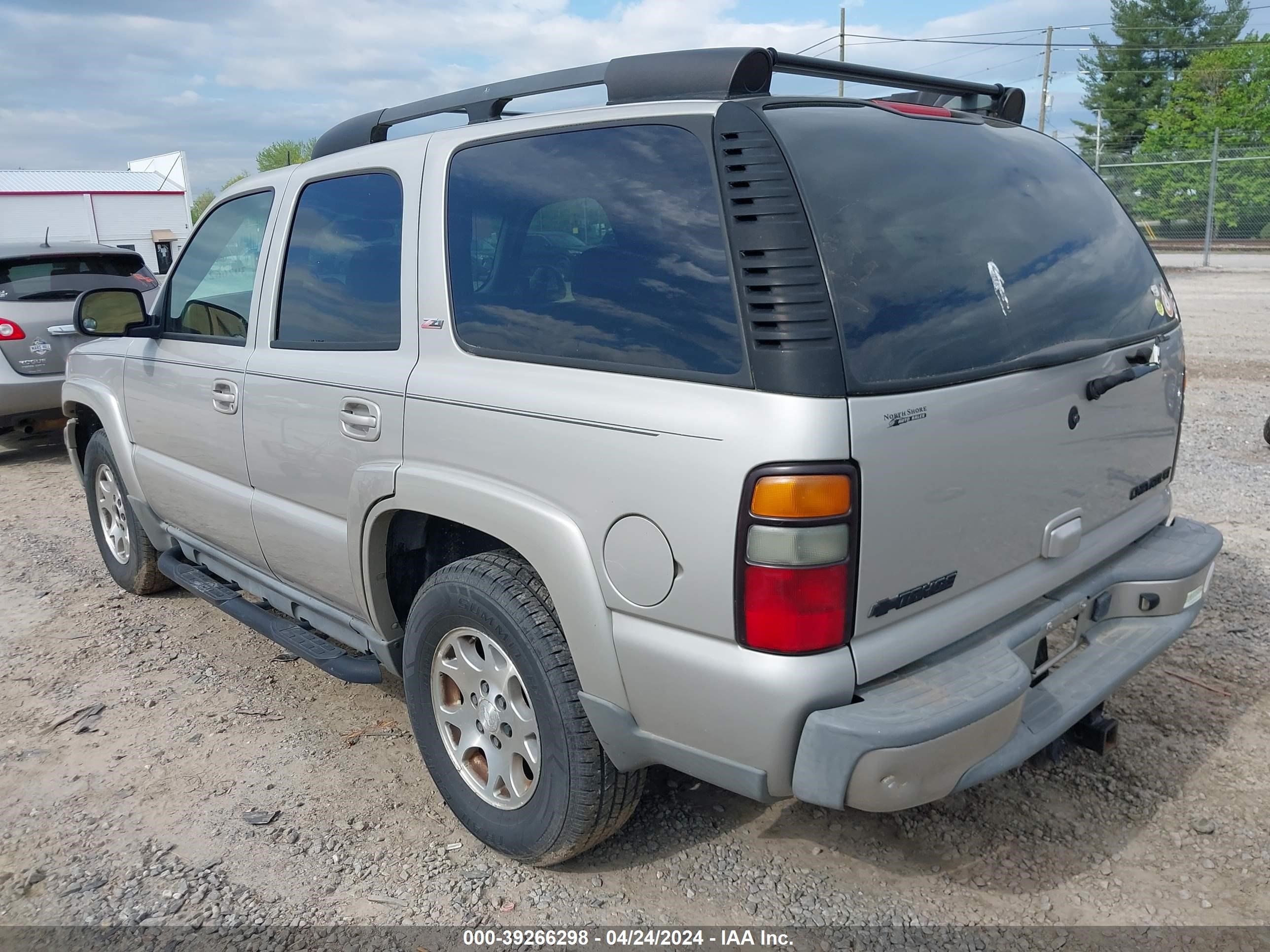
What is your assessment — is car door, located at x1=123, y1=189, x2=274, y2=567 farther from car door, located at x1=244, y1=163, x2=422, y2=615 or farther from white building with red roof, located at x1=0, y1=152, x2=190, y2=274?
white building with red roof, located at x1=0, y1=152, x2=190, y2=274

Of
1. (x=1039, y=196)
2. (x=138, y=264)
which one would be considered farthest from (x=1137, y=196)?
(x=1039, y=196)

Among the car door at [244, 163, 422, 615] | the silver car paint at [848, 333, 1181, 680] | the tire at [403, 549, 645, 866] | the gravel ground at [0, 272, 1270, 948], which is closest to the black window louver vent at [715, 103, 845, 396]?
the silver car paint at [848, 333, 1181, 680]

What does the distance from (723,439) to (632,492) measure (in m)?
0.26

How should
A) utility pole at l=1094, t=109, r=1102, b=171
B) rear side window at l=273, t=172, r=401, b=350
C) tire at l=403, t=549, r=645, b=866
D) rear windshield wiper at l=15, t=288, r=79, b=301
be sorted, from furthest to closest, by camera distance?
utility pole at l=1094, t=109, r=1102, b=171 → rear windshield wiper at l=15, t=288, r=79, b=301 → rear side window at l=273, t=172, r=401, b=350 → tire at l=403, t=549, r=645, b=866

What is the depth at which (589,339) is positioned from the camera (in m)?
2.42

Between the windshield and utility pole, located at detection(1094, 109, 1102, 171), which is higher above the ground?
utility pole, located at detection(1094, 109, 1102, 171)

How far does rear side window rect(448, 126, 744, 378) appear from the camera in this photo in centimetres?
221

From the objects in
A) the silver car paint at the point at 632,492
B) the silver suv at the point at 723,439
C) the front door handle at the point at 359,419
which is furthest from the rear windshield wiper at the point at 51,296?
the silver car paint at the point at 632,492

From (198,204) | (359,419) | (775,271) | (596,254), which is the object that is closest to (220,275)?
(359,419)

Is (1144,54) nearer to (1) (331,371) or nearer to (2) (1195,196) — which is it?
(2) (1195,196)

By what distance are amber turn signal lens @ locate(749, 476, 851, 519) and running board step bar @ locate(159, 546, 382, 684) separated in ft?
5.68

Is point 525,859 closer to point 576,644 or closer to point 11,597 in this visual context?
point 576,644

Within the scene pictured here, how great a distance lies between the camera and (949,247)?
2.38 meters

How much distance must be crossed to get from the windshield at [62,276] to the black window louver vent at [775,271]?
23.4 feet
